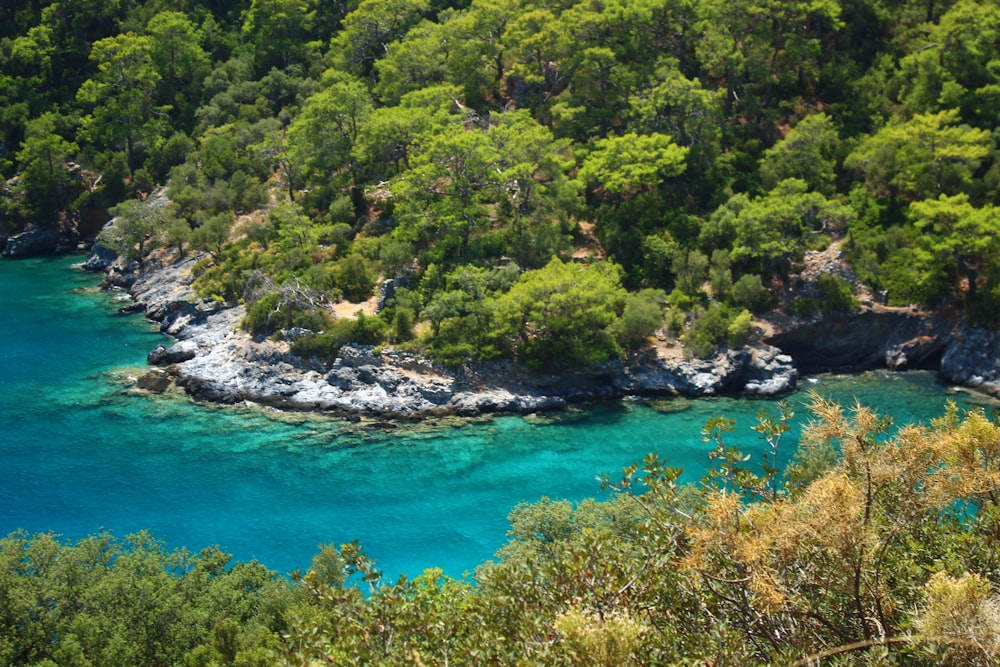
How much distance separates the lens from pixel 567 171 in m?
52.3

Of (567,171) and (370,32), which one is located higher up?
(370,32)

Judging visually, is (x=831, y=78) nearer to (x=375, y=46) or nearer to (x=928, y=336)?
(x=928, y=336)

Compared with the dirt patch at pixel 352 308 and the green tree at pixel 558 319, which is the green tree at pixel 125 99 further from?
the green tree at pixel 558 319

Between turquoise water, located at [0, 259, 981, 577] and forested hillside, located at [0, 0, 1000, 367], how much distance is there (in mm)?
4861

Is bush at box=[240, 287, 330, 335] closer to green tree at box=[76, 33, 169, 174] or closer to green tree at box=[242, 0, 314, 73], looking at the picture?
green tree at box=[76, 33, 169, 174]

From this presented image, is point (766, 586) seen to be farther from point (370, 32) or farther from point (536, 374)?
point (370, 32)

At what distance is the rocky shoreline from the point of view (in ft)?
135

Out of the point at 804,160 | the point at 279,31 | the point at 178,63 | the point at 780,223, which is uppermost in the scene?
the point at 279,31

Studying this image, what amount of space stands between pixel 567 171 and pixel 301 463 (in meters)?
24.7

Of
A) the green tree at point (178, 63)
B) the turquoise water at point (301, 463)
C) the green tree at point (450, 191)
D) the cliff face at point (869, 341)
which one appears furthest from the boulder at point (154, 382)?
the green tree at point (178, 63)

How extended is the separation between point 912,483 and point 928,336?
3512 centimetres

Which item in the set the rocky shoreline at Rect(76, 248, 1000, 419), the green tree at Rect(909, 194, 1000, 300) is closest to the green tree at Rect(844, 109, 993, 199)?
the green tree at Rect(909, 194, 1000, 300)

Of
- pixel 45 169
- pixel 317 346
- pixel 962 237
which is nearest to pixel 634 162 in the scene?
pixel 962 237

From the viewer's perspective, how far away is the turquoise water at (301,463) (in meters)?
32.2
